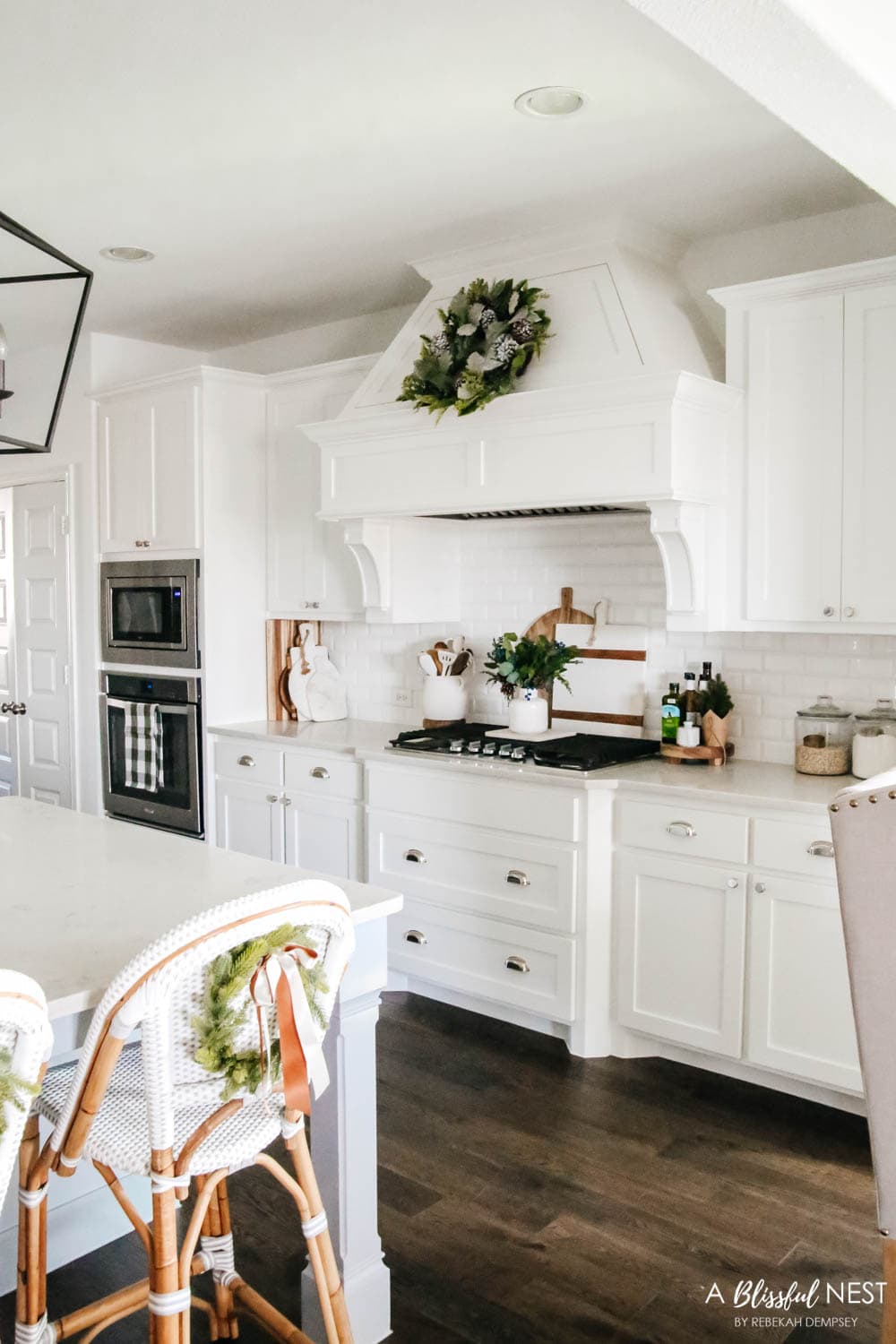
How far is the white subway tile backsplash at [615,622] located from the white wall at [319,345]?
975mm

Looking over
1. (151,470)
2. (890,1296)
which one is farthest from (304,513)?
(890,1296)

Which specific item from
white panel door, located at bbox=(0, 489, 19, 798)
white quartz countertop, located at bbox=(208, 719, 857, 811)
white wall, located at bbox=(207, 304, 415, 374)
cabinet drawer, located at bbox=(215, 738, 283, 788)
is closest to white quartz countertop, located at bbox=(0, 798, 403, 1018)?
white quartz countertop, located at bbox=(208, 719, 857, 811)

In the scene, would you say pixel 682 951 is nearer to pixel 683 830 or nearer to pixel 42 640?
pixel 683 830

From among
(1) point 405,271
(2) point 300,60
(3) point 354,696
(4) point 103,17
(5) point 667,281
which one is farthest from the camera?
(3) point 354,696

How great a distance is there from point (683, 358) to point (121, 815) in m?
3.18

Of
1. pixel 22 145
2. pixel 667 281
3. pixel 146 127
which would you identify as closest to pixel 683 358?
pixel 667 281

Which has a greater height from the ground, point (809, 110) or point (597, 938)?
point (809, 110)

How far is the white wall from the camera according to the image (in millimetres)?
4691

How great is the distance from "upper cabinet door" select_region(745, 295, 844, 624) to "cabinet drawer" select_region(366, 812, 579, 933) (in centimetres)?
102

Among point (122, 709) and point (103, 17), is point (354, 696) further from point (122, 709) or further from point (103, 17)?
point (103, 17)

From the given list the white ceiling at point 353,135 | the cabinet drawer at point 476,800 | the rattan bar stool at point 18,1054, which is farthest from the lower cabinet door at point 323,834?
the rattan bar stool at point 18,1054

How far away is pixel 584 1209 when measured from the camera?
2.63m

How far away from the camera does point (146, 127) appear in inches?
114

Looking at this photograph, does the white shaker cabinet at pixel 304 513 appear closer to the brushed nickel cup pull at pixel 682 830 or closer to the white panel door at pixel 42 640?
the white panel door at pixel 42 640
